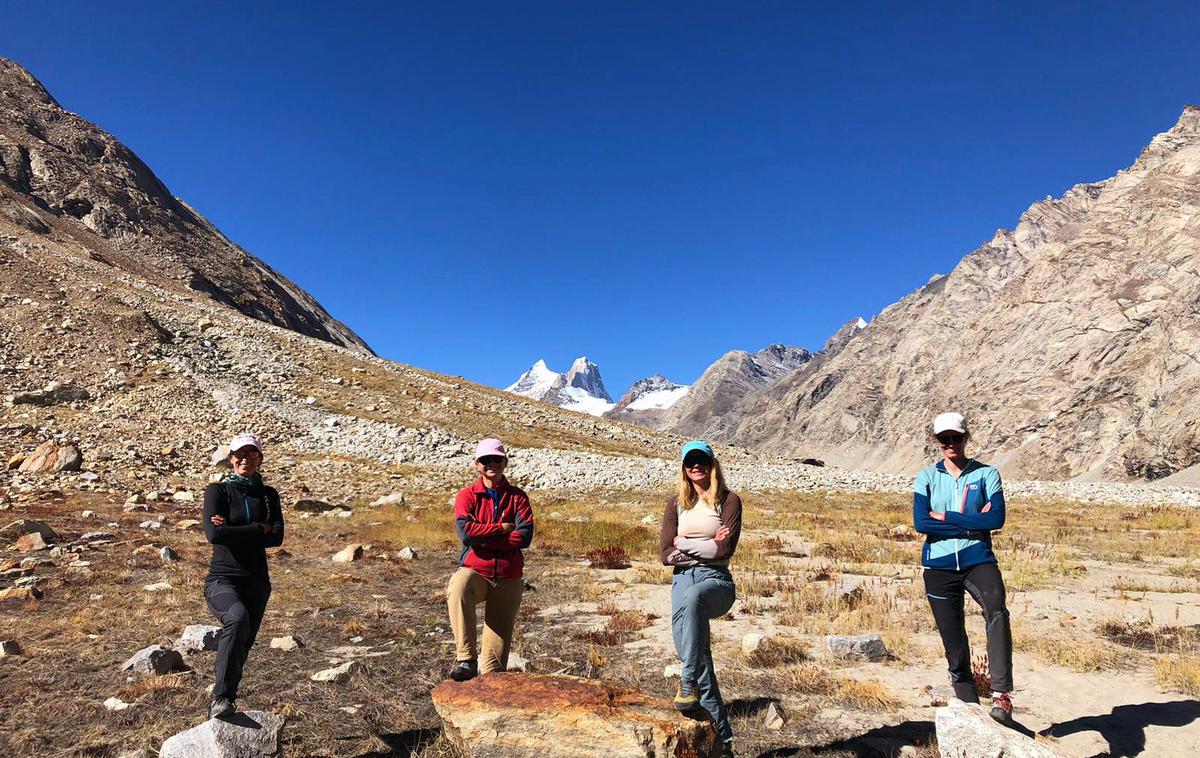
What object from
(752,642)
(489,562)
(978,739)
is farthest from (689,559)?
(752,642)

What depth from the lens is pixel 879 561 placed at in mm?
15727

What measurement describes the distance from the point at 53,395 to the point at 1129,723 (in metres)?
40.9

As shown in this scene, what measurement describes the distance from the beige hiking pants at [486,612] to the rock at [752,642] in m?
3.71

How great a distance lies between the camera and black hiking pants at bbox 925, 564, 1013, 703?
218 inches

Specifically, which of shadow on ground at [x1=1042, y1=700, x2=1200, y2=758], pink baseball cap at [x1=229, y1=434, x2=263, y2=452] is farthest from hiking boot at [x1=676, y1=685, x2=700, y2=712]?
pink baseball cap at [x1=229, y1=434, x2=263, y2=452]

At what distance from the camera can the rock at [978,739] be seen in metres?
4.76

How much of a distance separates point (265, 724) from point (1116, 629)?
10987mm

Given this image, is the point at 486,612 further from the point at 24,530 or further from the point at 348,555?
the point at 24,530

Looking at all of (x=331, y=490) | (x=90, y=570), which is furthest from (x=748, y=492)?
(x=90, y=570)

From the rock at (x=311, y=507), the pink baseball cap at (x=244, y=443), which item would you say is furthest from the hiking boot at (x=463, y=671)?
the rock at (x=311, y=507)

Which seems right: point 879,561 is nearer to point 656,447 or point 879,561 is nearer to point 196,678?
point 196,678

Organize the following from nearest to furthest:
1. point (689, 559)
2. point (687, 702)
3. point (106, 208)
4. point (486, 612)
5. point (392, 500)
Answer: point (687, 702) < point (689, 559) < point (486, 612) < point (392, 500) < point (106, 208)

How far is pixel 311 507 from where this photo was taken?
23.5 metres

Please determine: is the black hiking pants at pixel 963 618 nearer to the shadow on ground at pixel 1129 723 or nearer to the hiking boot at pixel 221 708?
the shadow on ground at pixel 1129 723
